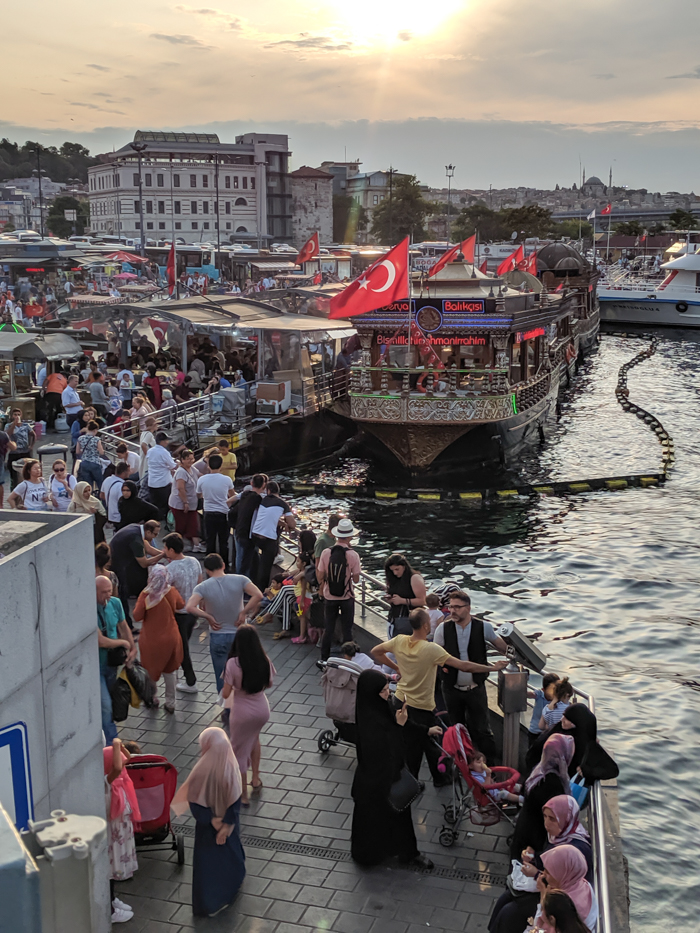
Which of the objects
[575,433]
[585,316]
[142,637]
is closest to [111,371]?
[575,433]

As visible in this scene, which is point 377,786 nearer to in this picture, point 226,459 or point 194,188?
point 226,459

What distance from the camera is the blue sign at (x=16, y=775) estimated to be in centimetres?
461

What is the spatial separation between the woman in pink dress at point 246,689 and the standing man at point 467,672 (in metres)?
1.63

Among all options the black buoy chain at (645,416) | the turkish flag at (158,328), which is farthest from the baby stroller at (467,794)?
the turkish flag at (158,328)

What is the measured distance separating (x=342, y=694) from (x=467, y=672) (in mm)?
1110

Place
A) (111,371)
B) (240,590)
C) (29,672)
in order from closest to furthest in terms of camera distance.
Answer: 1. (29,672)
2. (240,590)
3. (111,371)

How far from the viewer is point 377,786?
650 cm

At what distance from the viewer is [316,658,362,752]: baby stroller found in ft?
26.2

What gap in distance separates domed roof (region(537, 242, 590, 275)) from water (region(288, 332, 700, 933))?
33.3 meters

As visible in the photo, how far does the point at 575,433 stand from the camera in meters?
31.2

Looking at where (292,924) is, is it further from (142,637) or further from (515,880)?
(142,637)

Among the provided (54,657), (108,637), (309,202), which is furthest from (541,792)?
(309,202)

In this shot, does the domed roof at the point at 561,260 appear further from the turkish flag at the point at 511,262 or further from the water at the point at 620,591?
the water at the point at 620,591

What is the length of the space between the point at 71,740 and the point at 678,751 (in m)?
8.00
